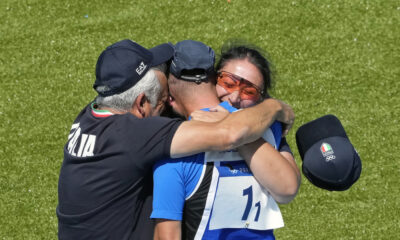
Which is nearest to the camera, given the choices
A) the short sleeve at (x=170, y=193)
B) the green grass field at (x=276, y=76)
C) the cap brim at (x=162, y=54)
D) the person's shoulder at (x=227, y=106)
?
the short sleeve at (x=170, y=193)

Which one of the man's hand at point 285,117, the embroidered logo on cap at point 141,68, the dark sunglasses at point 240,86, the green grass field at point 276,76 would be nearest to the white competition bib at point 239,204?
the man's hand at point 285,117

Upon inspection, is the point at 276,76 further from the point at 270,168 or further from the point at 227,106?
the point at 270,168

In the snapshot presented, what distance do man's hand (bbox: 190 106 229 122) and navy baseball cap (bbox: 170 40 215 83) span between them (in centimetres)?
24

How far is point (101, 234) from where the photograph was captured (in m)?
3.67

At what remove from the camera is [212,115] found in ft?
11.5

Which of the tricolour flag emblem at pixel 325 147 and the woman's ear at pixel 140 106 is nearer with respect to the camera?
the woman's ear at pixel 140 106

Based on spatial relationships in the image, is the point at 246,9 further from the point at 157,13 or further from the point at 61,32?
the point at 61,32

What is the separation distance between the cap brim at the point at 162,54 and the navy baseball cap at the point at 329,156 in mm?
1049

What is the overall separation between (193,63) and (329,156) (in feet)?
3.40

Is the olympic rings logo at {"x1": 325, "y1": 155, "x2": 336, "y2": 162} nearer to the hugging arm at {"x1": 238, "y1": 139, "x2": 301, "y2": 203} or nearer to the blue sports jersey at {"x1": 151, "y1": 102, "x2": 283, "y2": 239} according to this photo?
the hugging arm at {"x1": 238, "y1": 139, "x2": 301, "y2": 203}

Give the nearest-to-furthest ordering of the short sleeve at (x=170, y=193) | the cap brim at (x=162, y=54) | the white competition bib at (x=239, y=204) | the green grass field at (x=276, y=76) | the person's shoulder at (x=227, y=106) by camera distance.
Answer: the short sleeve at (x=170, y=193)
the white competition bib at (x=239, y=204)
the person's shoulder at (x=227, y=106)
the cap brim at (x=162, y=54)
the green grass field at (x=276, y=76)

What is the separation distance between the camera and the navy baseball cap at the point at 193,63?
3.70m

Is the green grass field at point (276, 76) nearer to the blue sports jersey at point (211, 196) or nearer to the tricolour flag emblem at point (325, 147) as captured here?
the tricolour flag emblem at point (325, 147)

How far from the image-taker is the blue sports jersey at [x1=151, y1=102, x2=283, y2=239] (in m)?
3.32
